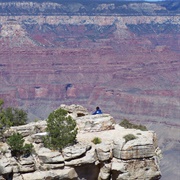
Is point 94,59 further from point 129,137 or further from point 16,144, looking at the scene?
point 16,144

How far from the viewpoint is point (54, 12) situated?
157 m

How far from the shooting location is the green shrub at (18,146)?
18.9 metres

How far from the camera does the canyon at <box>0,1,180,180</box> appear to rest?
398 ft

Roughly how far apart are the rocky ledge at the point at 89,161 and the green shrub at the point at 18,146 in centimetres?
17

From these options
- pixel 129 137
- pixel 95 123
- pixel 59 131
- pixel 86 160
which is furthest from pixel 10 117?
pixel 129 137

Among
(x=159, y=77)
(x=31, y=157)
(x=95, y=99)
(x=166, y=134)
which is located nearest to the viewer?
(x=31, y=157)

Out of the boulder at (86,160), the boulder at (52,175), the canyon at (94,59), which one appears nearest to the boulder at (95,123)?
the boulder at (86,160)

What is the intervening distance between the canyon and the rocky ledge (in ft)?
257

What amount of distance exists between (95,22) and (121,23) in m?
6.68

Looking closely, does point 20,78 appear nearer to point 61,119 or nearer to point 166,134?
point 166,134

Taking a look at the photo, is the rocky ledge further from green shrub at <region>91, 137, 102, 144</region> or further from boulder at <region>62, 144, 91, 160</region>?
green shrub at <region>91, 137, 102, 144</region>

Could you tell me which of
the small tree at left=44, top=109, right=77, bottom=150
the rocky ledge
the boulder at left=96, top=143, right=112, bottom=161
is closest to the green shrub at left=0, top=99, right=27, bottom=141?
the rocky ledge

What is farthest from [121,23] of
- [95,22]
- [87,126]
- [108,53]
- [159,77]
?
[87,126]

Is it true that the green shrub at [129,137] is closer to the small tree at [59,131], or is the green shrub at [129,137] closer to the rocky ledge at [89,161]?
the rocky ledge at [89,161]
